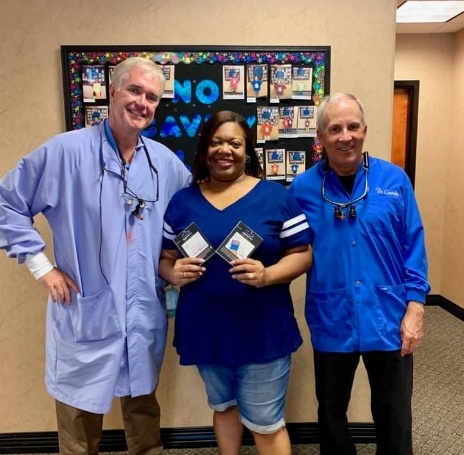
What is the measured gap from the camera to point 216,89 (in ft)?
6.76

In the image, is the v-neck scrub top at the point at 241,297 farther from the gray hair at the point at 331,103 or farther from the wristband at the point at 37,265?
the wristband at the point at 37,265

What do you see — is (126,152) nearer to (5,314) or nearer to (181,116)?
(181,116)

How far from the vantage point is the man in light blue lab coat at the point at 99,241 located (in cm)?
161

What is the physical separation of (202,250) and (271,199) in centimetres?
30

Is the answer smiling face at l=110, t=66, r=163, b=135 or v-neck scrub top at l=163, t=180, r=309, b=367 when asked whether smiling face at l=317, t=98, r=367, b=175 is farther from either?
smiling face at l=110, t=66, r=163, b=135

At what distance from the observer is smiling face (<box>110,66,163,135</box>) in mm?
1588

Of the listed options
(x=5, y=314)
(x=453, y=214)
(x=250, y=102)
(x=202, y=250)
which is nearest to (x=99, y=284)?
(x=202, y=250)

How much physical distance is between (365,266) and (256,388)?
576 mm

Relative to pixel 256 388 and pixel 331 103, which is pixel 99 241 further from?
pixel 331 103

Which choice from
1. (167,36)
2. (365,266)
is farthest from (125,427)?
(167,36)

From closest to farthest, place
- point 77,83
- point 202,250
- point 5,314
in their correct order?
point 202,250, point 77,83, point 5,314

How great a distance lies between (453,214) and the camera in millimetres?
4402

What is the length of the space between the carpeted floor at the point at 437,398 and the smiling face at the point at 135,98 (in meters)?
1.64

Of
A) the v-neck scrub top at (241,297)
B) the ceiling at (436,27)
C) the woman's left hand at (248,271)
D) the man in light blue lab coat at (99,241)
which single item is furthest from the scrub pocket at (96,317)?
the ceiling at (436,27)
